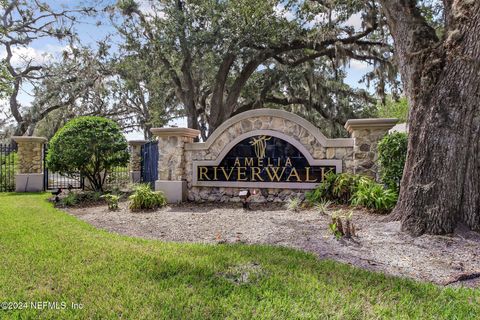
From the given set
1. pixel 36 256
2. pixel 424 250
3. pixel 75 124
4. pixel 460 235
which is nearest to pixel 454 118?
pixel 460 235

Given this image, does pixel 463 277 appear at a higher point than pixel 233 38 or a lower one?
lower

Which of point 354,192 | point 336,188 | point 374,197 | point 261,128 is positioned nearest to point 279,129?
point 261,128

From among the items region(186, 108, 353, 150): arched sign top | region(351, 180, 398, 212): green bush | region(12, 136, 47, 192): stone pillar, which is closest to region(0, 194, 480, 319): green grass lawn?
region(351, 180, 398, 212): green bush

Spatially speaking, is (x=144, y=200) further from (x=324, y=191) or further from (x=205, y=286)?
(x=205, y=286)

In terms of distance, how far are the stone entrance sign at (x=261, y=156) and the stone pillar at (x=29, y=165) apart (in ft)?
18.9

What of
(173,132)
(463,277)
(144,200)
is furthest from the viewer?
(173,132)

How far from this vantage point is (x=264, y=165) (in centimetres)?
745

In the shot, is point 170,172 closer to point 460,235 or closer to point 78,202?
point 78,202

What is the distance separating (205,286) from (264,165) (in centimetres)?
485

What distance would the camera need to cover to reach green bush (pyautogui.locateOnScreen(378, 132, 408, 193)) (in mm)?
5746

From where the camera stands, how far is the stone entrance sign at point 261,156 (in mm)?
6911

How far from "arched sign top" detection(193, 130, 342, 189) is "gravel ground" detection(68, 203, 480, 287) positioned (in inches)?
30.6

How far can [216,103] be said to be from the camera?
13.4 m

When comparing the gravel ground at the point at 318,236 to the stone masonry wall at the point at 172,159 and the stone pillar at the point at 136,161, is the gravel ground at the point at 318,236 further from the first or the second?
the stone pillar at the point at 136,161
